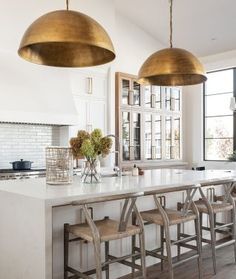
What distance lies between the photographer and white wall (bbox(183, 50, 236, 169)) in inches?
297

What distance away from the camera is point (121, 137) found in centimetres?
651

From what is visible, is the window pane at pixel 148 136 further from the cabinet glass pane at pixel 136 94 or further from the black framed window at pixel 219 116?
the black framed window at pixel 219 116

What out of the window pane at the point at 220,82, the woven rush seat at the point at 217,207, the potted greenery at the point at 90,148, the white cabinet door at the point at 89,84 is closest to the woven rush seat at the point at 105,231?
the potted greenery at the point at 90,148

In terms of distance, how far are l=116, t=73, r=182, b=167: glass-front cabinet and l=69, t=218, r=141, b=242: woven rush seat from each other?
3.99m

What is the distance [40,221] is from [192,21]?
5.46m

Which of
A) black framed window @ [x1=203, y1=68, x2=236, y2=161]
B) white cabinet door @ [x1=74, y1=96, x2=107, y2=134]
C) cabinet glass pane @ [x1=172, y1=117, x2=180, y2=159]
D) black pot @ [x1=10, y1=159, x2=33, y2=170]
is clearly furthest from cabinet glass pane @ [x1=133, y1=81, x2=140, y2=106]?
black pot @ [x1=10, y1=159, x2=33, y2=170]

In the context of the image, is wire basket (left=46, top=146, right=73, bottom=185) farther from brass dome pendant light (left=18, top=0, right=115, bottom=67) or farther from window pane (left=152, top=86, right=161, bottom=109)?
window pane (left=152, top=86, right=161, bottom=109)

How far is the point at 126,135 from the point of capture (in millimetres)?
6617

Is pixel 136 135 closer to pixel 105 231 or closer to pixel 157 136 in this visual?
pixel 157 136

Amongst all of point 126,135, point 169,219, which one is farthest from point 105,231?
point 126,135

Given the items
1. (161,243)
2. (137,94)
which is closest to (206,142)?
(137,94)

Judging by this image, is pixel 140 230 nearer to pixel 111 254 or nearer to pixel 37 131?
pixel 111 254

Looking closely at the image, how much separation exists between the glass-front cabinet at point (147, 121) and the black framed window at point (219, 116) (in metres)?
0.66

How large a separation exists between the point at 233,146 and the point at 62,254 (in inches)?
222
